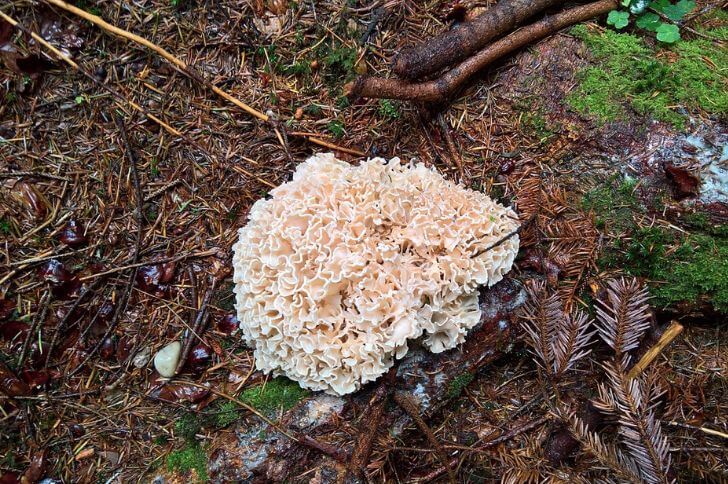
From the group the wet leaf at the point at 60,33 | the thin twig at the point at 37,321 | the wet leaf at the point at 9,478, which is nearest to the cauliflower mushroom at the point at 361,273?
the thin twig at the point at 37,321

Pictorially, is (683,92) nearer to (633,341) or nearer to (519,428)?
(633,341)

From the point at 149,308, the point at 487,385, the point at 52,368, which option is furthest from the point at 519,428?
the point at 52,368

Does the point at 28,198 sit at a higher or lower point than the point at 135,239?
higher

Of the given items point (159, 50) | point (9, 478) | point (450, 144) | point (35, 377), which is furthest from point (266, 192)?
point (9, 478)

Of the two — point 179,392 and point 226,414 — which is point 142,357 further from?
point 226,414

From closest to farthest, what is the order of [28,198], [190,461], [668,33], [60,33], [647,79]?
[190,461], [647,79], [668,33], [28,198], [60,33]
